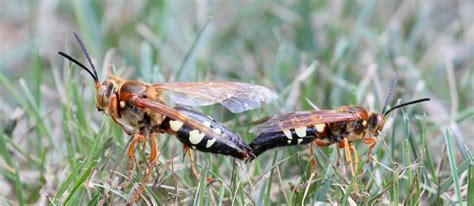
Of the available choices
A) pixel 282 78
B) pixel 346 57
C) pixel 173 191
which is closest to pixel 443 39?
pixel 346 57

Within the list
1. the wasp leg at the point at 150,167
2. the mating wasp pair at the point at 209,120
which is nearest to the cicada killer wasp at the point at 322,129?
the mating wasp pair at the point at 209,120

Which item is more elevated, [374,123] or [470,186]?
[374,123]

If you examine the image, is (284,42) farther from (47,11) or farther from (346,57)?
(47,11)

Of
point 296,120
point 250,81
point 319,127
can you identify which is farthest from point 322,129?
point 250,81

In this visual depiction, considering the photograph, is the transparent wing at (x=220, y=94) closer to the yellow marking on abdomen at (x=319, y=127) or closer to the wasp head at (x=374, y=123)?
the yellow marking on abdomen at (x=319, y=127)

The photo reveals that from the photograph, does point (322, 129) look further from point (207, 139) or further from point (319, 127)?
point (207, 139)

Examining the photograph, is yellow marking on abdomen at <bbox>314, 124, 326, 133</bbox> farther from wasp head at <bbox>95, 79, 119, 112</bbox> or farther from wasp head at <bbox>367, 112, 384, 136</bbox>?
wasp head at <bbox>95, 79, 119, 112</bbox>
